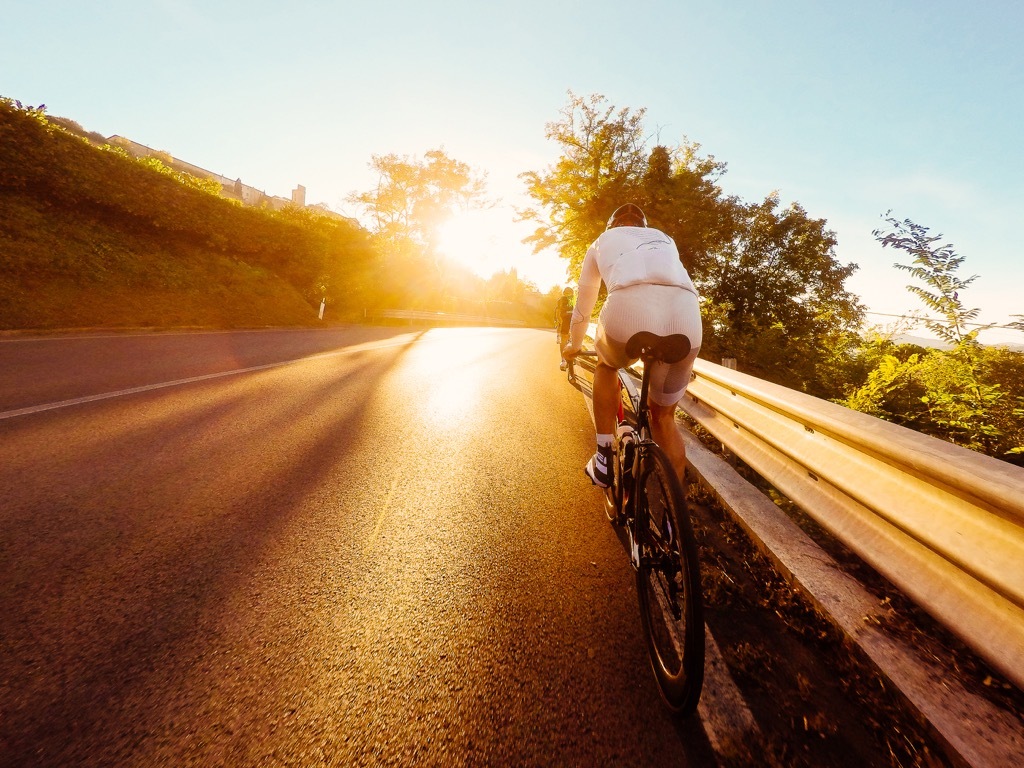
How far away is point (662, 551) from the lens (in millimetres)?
1931

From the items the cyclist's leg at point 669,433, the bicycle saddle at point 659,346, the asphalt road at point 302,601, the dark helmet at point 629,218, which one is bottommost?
the asphalt road at point 302,601

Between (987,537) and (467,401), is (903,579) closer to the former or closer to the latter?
(987,537)

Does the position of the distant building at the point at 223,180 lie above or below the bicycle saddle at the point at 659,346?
above

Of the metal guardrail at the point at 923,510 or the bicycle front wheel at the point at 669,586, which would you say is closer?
the metal guardrail at the point at 923,510

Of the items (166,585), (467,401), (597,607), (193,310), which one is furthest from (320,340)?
(597,607)

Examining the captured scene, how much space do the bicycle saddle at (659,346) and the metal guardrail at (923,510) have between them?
31.4 inches

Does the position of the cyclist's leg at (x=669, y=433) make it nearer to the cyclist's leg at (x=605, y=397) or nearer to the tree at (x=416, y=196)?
the cyclist's leg at (x=605, y=397)

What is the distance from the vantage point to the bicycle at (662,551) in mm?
1468

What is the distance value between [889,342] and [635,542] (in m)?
6.40

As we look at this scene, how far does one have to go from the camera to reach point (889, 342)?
6281 mm

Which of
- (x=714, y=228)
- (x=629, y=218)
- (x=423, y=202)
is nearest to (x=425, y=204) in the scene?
(x=423, y=202)

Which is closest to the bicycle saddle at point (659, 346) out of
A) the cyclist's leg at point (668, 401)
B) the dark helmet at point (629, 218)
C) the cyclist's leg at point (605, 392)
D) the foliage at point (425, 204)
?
the cyclist's leg at point (668, 401)

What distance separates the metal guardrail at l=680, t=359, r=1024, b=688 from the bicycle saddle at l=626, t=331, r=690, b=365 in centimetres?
80

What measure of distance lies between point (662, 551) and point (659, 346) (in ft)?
3.14
